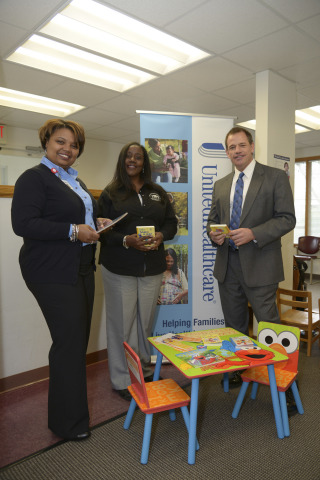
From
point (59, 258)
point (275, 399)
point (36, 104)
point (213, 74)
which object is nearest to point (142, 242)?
point (59, 258)

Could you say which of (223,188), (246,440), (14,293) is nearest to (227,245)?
(223,188)

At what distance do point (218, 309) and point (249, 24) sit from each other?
7.82 ft

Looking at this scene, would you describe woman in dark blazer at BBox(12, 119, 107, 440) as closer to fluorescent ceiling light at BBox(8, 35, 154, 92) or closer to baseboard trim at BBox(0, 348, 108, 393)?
baseboard trim at BBox(0, 348, 108, 393)

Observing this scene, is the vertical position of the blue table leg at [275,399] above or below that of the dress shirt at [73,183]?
below

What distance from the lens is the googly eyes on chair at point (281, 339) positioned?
2.14 meters

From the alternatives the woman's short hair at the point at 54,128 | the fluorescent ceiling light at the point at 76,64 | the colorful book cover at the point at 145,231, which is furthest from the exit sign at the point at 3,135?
the colorful book cover at the point at 145,231

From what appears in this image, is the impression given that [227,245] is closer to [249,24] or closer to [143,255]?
[143,255]

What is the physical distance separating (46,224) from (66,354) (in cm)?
69

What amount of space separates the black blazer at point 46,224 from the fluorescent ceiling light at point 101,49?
6.08 feet

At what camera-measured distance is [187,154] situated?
309 centimetres

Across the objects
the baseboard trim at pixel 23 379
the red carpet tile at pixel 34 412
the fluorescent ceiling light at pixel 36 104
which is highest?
the fluorescent ceiling light at pixel 36 104

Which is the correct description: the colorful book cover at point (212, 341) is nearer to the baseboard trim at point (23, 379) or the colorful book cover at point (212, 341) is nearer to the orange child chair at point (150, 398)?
the orange child chair at point (150, 398)

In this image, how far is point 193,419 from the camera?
1.71 meters

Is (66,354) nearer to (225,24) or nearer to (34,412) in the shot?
(34,412)
